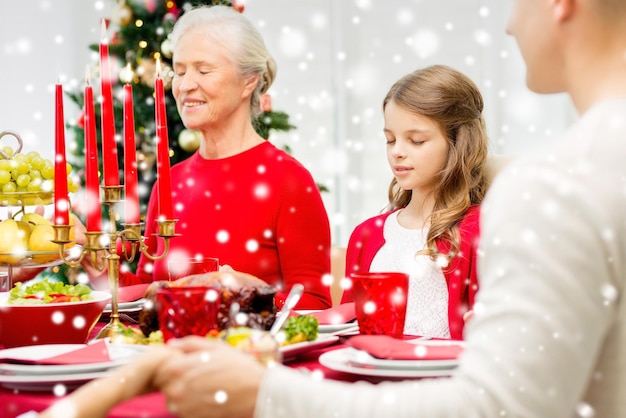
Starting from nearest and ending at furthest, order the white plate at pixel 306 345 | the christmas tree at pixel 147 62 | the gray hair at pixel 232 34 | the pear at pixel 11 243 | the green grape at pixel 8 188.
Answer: the white plate at pixel 306 345 → the pear at pixel 11 243 → the green grape at pixel 8 188 → the gray hair at pixel 232 34 → the christmas tree at pixel 147 62

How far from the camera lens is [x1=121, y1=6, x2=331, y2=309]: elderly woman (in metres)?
2.21

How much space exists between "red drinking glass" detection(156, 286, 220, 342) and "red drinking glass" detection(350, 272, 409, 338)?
10.0 inches

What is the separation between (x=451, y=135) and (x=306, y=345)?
1118mm

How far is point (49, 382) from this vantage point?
96 centimetres

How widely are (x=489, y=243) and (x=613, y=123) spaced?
0.16 metres

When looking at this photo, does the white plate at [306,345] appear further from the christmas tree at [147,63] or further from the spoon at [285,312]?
the christmas tree at [147,63]

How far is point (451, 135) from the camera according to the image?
2.12 metres

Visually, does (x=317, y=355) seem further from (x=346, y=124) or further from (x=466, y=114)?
(x=346, y=124)

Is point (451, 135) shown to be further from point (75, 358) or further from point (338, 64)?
point (338, 64)

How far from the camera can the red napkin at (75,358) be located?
1.02 m

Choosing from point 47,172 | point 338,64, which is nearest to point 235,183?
point 47,172

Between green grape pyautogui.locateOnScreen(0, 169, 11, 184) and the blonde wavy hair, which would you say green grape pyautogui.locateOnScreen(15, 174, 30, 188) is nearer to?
green grape pyautogui.locateOnScreen(0, 169, 11, 184)

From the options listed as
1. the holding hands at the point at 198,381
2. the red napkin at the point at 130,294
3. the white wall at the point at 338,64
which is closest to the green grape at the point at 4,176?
the red napkin at the point at 130,294

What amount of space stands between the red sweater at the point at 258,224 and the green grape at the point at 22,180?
1.72 feet
